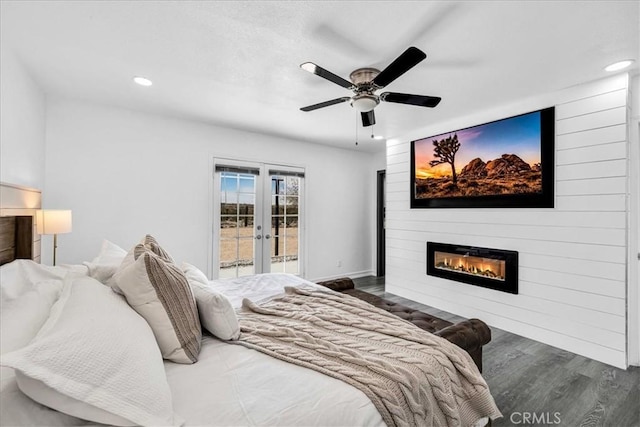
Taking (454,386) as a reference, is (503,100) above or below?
above

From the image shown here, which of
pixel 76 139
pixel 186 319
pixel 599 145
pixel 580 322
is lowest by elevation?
pixel 580 322

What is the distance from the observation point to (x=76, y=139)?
327cm

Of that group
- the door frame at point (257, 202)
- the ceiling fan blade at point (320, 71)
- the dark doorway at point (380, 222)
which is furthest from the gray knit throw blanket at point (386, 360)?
the dark doorway at point (380, 222)

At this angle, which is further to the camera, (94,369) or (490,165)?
(490,165)

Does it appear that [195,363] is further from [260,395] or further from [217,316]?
[260,395]

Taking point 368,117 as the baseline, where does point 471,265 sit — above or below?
below

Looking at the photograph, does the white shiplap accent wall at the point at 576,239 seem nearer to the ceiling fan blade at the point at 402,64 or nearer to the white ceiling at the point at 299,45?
the white ceiling at the point at 299,45

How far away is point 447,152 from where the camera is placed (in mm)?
3875

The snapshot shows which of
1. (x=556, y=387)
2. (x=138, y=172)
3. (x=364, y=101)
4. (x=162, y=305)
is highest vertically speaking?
(x=364, y=101)

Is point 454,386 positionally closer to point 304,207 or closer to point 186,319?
point 186,319

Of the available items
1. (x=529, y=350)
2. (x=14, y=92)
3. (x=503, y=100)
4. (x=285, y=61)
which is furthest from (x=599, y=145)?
(x=14, y=92)

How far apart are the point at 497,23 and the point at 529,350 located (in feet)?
9.60

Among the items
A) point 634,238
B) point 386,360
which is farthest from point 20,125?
point 634,238

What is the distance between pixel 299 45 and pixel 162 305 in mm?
1991
